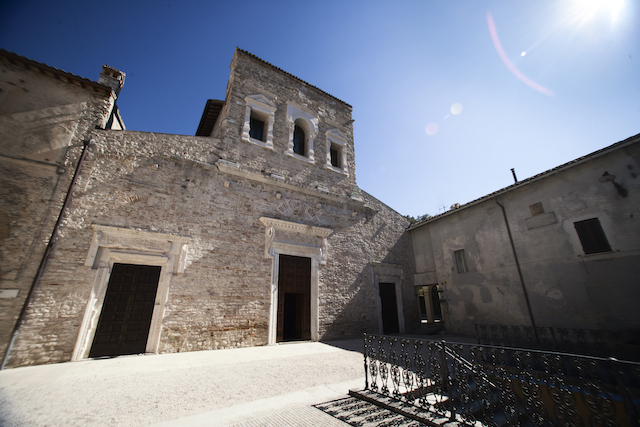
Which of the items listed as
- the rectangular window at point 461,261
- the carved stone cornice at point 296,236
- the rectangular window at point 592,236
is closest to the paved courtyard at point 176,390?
the carved stone cornice at point 296,236

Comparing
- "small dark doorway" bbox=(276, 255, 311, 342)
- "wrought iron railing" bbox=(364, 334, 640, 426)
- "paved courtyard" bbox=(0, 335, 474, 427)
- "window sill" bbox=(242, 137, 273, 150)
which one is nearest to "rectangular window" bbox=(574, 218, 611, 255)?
"wrought iron railing" bbox=(364, 334, 640, 426)

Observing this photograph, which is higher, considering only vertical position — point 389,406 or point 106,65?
point 106,65

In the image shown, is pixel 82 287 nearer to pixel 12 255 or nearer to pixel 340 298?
pixel 12 255

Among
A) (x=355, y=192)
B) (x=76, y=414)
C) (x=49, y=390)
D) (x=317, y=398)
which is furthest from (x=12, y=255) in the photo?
(x=355, y=192)

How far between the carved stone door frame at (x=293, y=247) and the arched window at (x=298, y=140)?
3932mm

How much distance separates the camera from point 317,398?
3.79 metres

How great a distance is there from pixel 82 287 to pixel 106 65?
7599mm

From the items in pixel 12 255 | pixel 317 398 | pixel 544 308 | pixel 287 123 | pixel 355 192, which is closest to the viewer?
pixel 317 398

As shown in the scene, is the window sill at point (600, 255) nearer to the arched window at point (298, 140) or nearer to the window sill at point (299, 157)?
the window sill at point (299, 157)

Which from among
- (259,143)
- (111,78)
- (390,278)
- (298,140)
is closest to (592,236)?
(390,278)

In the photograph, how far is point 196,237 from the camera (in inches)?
307

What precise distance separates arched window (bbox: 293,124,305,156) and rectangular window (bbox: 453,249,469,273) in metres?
8.44

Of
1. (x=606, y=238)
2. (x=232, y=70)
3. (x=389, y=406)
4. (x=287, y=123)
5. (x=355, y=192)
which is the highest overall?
(x=232, y=70)

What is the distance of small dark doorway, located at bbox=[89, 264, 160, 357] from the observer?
20.9 ft
